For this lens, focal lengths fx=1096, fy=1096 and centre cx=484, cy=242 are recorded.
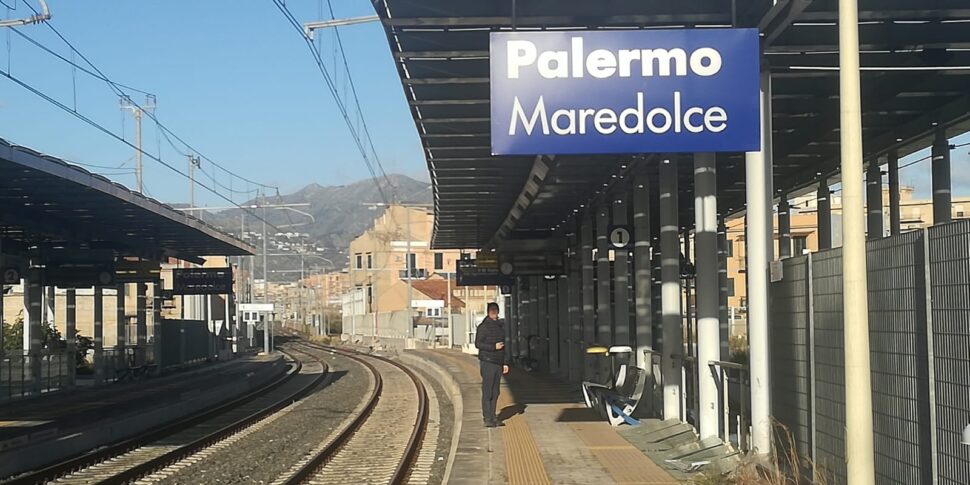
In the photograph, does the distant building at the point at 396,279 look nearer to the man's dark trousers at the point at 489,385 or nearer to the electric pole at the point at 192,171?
the electric pole at the point at 192,171

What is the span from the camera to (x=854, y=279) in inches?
261

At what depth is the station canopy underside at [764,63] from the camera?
10.9 meters

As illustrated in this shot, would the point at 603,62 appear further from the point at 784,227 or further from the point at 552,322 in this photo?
the point at 552,322

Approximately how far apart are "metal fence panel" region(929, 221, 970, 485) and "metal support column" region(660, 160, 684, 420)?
735cm

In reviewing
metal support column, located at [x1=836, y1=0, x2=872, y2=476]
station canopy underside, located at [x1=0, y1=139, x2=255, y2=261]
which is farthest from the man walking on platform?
metal support column, located at [x1=836, y1=0, x2=872, y2=476]

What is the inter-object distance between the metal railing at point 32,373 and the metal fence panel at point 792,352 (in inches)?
848

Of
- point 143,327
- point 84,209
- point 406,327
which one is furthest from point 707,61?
point 406,327

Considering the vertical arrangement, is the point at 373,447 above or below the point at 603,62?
below

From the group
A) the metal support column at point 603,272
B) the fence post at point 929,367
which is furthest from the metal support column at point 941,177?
the fence post at point 929,367

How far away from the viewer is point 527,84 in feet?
28.8

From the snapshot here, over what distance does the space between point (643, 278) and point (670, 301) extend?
4.67 metres

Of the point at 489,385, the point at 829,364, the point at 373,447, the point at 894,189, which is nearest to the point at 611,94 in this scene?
the point at 829,364

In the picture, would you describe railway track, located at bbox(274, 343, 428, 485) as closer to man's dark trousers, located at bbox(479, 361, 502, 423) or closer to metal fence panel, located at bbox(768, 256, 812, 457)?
man's dark trousers, located at bbox(479, 361, 502, 423)

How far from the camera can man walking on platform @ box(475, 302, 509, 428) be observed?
15156 mm
